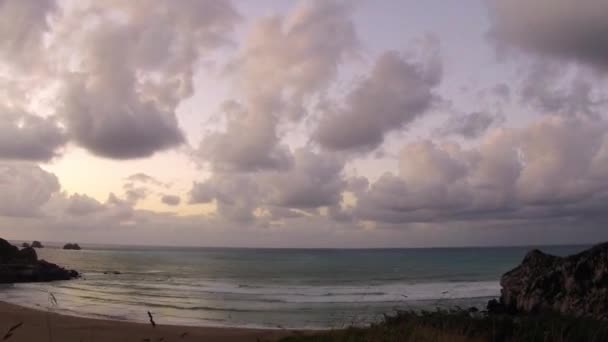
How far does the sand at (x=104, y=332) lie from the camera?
752 inches

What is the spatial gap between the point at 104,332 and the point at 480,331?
15069 mm

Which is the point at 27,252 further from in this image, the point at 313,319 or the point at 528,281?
the point at 528,281

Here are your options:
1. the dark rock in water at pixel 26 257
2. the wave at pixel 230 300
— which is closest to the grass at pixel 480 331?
the wave at pixel 230 300

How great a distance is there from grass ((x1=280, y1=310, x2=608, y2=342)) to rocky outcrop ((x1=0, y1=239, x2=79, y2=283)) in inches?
1945

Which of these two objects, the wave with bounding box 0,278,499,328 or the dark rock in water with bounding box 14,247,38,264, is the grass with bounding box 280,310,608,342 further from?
the dark rock in water with bounding box 14,247,38,264

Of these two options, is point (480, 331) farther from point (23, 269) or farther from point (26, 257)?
point (26, 257)

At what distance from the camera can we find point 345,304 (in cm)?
3553

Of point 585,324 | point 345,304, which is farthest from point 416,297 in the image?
point 585,324

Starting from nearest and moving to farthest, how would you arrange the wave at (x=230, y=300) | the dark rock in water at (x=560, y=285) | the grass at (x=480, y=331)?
the grass at (x=480, y=331) → the dark rock in water at (x=560, y=285) → the wave at (x=230, y=300)

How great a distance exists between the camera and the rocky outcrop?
5251cm

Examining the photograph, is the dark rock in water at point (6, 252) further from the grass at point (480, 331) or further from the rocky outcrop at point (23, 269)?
the grass at point (480, 331)

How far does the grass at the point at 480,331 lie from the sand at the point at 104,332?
7.84 meters

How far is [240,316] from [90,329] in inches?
388

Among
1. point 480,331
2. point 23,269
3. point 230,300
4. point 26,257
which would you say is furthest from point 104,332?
point 26,257
